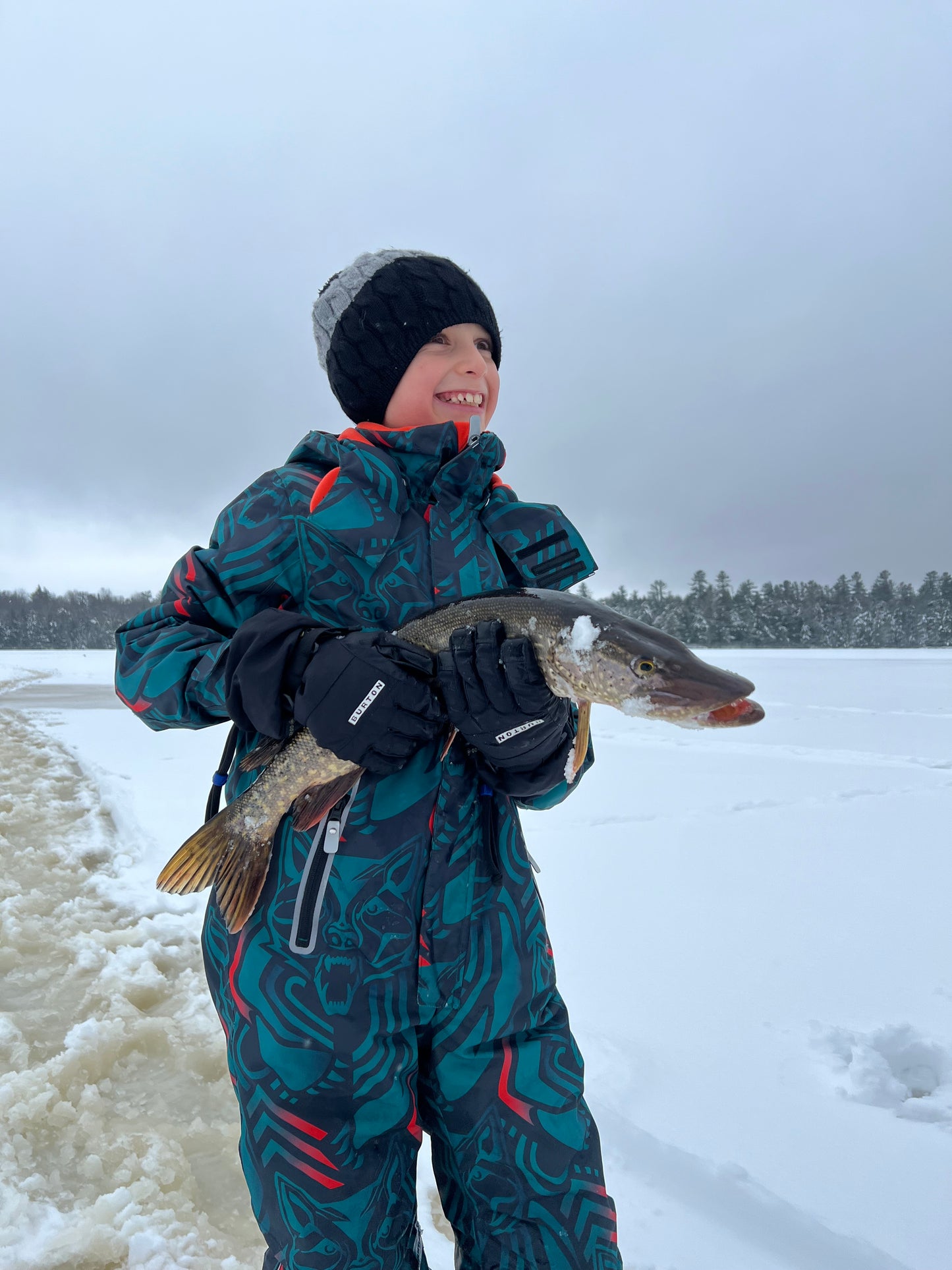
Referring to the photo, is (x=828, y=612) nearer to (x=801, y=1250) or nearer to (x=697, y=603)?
(x=697, y=603)

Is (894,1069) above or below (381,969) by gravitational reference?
below

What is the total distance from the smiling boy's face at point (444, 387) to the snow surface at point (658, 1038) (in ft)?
8.30

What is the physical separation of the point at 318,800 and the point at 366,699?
30 centimetres

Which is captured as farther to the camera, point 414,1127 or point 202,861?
point 202,861

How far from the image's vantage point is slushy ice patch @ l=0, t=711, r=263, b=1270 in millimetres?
1982

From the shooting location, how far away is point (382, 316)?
2121mm

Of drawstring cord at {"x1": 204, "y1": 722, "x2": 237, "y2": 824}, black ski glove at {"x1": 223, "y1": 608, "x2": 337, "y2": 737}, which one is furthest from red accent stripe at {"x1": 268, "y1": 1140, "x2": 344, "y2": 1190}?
black ski glove at {"x1": 223, "y1": 608, "x2": 337, "y2": 737}

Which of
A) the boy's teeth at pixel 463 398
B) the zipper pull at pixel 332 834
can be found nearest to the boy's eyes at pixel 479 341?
the boy's teeth at pixel 463 398

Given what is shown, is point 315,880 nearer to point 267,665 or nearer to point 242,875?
point 242,875

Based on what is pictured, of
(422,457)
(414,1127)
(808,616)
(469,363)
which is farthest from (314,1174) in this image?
(808,616)

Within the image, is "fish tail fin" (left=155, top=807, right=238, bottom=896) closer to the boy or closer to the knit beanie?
the boy

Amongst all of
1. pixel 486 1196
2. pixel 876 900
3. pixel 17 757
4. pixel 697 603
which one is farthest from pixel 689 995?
pixel 697 603

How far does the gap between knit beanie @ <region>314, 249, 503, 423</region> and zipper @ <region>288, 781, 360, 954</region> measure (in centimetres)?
129

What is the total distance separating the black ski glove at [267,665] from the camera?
4.84 feet
